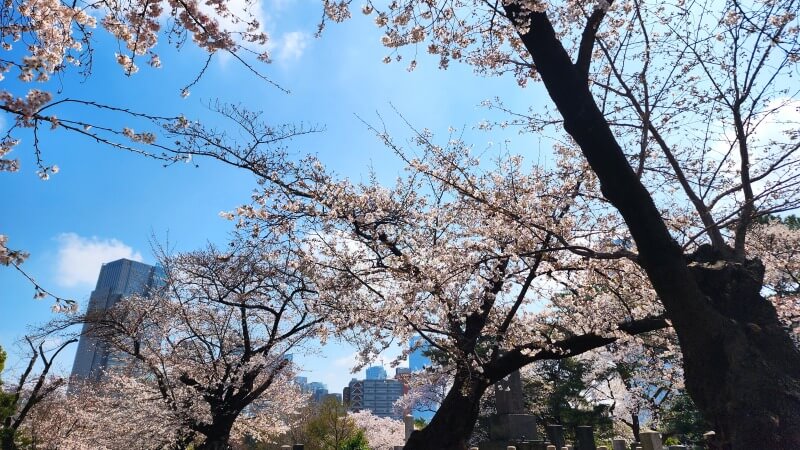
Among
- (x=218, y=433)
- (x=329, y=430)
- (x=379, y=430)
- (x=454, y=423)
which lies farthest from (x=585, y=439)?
(x=379, y=430)

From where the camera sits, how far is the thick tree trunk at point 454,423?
6504mm

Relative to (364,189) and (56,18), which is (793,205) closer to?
(364,189)

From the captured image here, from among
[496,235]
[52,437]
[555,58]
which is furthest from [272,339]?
[52,437]

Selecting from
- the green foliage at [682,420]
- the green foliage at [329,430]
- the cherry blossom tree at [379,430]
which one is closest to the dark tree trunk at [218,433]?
the green foliage at [329,430]

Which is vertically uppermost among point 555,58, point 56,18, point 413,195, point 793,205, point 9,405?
point 413,195

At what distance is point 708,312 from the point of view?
3.30 metres

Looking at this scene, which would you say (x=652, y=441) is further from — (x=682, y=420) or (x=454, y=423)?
(x=682, y=420)

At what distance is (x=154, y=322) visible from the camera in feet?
42.8

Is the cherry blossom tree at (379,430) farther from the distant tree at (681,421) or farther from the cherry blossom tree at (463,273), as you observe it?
the cherry blossom tree at (463,273)

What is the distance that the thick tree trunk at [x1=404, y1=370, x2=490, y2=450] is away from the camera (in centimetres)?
650

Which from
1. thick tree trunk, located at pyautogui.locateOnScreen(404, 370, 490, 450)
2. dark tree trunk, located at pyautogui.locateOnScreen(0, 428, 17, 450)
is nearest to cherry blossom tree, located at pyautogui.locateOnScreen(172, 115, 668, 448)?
thick tree trunk, located at pyautogui.locateOnScreen(404, 370, 490, 450)

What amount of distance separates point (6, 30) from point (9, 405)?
15091mm

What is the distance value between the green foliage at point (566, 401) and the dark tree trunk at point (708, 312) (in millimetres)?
16928

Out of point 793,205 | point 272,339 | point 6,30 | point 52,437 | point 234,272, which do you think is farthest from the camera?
point 52,437
